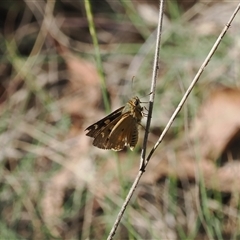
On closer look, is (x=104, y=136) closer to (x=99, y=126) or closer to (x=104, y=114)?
(x=99, y=126)

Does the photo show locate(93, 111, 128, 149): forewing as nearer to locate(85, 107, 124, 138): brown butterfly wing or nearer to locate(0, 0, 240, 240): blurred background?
locate(85, 107, 124, 138): brown butterfly wing

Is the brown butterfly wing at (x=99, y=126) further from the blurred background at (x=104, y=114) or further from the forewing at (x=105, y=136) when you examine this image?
the blurred background at (x=104, y=114)

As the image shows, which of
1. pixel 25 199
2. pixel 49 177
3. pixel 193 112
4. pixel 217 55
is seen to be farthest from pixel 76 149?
pixel 217 55

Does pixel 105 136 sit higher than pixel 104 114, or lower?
lower

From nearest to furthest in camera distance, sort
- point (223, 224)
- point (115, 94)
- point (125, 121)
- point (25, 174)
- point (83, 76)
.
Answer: point (125, 121)
point (223, 224)
point (25, 174)
point (115, 94)
point (83, 76)

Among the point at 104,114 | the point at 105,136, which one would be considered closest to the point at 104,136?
the point at 105,136

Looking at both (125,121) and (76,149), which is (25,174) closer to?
(76,149)
